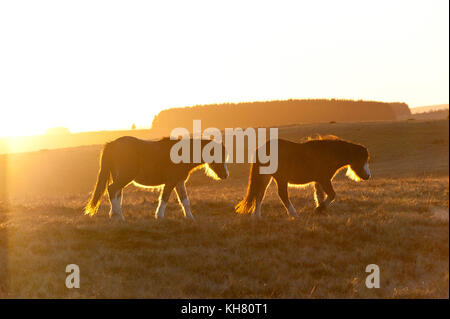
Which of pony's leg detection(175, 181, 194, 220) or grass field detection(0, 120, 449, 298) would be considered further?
pony's leg detection(175, 181, 194, 220)

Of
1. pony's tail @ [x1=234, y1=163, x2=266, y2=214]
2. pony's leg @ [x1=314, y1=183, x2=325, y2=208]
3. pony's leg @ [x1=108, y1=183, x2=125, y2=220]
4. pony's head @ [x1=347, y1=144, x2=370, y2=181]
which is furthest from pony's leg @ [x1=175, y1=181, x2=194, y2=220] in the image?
pony's head @ [x1=347, y1=144, x2=370, y2=181]

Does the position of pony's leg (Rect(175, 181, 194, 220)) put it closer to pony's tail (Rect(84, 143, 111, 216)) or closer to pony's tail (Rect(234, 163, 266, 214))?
pony's tail (Rect(234, 163, 266, 214))

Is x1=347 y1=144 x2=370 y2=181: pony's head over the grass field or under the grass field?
over

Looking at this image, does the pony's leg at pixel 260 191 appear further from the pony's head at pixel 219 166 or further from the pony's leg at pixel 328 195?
the pony's leg at pixel 328 195

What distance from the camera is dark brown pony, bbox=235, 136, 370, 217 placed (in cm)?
1280

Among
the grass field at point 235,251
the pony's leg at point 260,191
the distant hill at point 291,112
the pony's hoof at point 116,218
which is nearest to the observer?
the grass field at point 235,251

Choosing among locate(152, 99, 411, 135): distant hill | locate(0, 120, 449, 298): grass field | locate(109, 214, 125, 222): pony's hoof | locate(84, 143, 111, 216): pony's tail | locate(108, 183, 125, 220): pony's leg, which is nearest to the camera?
locate(0, 120, 449, 298): grass field

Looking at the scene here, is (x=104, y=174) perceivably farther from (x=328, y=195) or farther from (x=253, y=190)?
(x=328, y=195)

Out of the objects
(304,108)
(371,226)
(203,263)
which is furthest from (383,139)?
(304,108)

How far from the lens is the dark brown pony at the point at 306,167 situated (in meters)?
12.8

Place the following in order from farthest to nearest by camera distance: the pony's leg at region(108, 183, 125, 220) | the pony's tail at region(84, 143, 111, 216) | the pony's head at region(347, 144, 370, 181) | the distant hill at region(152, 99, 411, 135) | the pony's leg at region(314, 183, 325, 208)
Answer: the distant hill at region(152, 99, 411, 135), the pony's leg at region(314, 183, 325, 208), the pony's head at region(347, 144, 370, 181), the pony's tail at region(84, 143, 111, 216), the pony's leg at region(108, 183, 125, 220)

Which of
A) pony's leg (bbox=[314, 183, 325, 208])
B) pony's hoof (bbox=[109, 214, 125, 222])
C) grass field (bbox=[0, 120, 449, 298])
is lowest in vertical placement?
grass field (bbox=[0, 120, 449, 298])

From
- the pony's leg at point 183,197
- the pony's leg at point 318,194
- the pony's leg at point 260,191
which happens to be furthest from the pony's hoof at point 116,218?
the pony's leg at point 318,194
